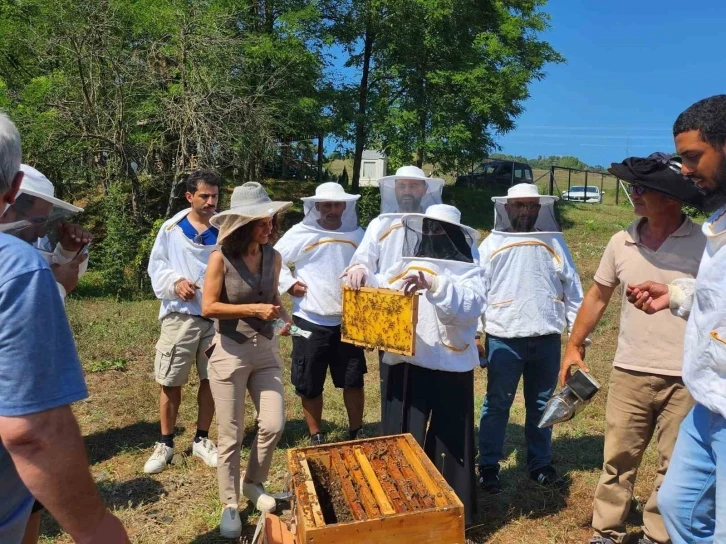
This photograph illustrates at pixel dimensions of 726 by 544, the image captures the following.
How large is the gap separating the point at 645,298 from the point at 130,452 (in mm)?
3843

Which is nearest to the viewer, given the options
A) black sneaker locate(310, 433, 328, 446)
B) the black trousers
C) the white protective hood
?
the black trousers

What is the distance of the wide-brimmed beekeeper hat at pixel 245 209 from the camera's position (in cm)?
332

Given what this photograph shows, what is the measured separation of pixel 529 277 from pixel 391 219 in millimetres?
1033

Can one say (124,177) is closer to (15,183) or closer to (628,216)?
(15,183)

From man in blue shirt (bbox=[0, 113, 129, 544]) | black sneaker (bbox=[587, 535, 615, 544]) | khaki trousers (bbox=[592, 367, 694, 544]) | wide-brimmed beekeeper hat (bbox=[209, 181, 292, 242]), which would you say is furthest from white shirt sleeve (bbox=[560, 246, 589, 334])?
man in blue shirt (bbox=[0, 113, 129, 544])

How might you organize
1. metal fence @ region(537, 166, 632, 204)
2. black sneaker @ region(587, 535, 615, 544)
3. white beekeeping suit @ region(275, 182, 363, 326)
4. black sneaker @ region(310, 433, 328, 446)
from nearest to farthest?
black sneaker @ region(587, 535, 615, 544)
white beekeeping suit @ region(275, 182, 363, 326)
black sneaker @ region(310, 433, 328, 446)
metal fence @ region(537, 166, 632, 204)

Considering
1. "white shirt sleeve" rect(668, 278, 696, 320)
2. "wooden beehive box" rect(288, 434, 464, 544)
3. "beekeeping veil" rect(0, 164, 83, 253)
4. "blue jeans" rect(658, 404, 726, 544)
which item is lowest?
"wooden beehive box" rect(288, 434, 464, 544)

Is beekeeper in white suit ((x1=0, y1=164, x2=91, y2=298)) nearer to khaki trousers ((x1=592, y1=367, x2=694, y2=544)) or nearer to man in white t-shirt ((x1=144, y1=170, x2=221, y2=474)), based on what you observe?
man in white t-shirt ((x1=144, y1=170, x2=221, y2=474))

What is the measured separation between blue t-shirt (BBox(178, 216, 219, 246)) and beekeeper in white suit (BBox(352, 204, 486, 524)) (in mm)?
1536

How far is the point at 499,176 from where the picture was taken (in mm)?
28703

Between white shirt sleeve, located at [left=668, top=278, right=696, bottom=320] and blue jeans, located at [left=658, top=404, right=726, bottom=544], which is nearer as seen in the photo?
blue jeans, located at [left=658, top=404, right=726, bottom=544]

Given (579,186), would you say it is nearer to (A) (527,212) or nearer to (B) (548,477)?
(A) (527,212)

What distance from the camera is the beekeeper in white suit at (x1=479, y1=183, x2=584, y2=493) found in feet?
13.1

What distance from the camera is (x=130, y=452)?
14.8ft
